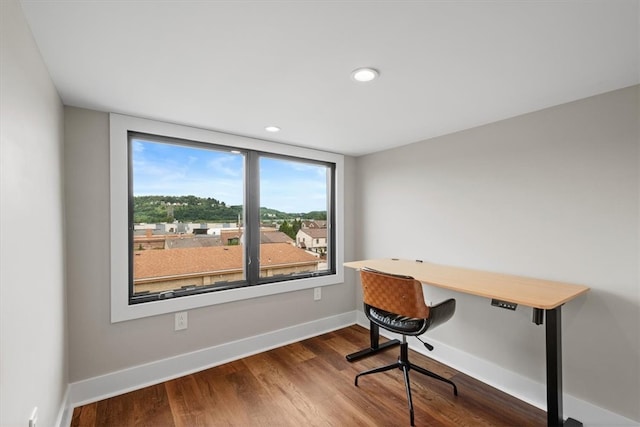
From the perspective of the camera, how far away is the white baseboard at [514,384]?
181cm

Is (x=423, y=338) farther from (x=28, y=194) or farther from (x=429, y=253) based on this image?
(x=28, y=194)

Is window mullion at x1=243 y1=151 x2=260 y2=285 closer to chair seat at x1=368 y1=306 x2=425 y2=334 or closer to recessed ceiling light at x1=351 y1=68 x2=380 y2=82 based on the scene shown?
chair seat at x1=368 y1=306 x2=425 y2=334

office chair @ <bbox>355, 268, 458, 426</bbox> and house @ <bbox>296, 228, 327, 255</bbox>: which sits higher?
house @ <bbox>296, 228, 327, 255</bbox>

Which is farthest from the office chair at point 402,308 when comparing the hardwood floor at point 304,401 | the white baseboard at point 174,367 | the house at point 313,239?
the house at point 313,239

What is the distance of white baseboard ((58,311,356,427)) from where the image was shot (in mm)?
2037

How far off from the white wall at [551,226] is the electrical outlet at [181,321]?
229 centimetres

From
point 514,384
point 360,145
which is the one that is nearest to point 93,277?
point 360,145

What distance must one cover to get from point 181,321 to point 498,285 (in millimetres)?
2482

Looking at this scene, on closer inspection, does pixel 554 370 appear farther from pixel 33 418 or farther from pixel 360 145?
pixel 33 418

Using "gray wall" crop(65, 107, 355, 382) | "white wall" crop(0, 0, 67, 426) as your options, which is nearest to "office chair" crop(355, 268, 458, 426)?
"gray wall" crop(65, 107, 355, 382)

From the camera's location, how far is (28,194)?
123cm

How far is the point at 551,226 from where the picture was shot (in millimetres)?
2064

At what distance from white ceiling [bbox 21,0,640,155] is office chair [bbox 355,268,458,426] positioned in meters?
1.25

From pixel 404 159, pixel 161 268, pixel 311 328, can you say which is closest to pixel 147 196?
pixel 161 268
